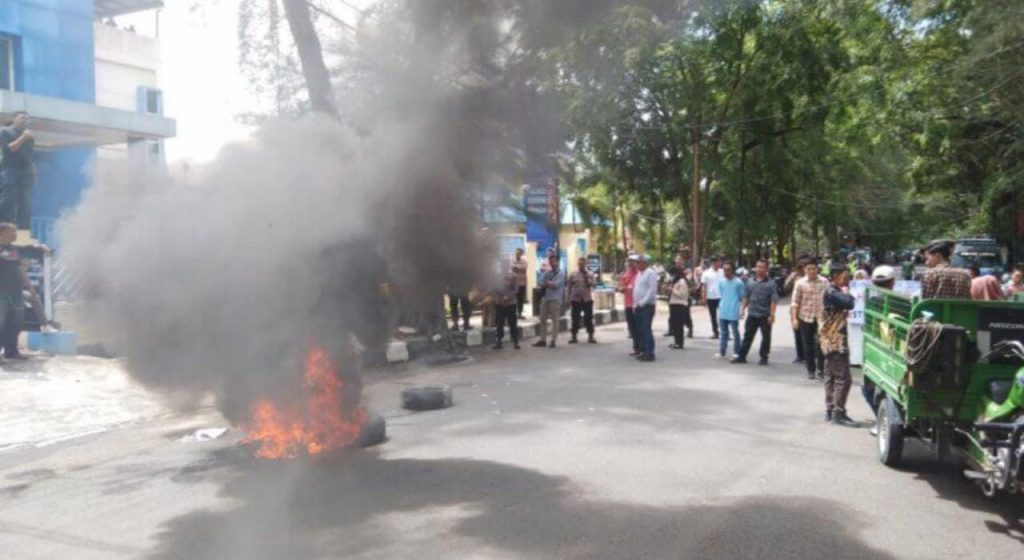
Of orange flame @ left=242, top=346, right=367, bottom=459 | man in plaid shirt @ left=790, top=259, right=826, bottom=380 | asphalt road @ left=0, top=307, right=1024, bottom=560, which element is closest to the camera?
asphalt road @ left=0, top=307, right=1024, bottom=560

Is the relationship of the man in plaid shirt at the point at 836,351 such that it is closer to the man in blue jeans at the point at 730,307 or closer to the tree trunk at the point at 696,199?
the man in blue jeans at the point at 730,307

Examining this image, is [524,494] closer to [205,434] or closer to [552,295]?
[205,434]

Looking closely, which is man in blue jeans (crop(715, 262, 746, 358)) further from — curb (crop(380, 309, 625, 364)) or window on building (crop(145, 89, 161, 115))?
window on building (crop(145, 89, 161, 115))

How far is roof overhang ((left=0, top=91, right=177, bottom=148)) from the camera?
45.2 feet

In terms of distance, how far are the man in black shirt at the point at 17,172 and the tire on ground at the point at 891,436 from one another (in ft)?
35.5

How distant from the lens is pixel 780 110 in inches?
1093

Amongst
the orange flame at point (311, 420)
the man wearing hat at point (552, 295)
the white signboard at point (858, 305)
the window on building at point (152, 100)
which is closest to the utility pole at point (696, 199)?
the man wearing hat at point (552, 295)

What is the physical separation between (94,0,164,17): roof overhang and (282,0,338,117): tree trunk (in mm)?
15777

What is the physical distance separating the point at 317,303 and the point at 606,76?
525 cm

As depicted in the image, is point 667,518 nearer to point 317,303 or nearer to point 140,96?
point 317,303

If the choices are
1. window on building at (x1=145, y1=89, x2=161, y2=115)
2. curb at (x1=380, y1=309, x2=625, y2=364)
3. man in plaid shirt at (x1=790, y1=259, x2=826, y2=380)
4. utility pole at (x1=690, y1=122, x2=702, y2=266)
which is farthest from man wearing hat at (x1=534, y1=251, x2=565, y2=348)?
utility pole at (x1=690, y1=122, x2=702, y2=266)

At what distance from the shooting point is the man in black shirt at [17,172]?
11258mm

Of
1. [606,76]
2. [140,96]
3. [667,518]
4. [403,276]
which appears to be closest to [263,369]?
[403,276]

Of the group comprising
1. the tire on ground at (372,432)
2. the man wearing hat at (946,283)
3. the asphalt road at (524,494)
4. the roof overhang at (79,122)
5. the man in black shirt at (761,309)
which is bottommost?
the asphalt road at (524,494)
